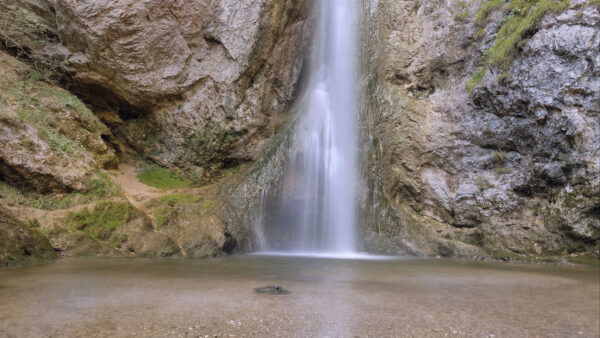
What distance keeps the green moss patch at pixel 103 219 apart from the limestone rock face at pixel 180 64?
4.08m

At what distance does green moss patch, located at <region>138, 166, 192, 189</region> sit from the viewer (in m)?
12.4

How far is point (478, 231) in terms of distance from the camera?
10555 millimetres

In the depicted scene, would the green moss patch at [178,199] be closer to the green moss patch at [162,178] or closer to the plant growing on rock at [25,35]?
the green moss patch at [162,178]

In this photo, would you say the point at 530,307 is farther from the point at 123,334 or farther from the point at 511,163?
the point at 511,163

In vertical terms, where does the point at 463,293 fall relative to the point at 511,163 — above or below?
below

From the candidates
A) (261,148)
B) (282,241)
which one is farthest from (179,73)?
(282,241)

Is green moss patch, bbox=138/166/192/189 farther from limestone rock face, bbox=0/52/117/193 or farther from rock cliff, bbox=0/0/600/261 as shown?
limestone rock face, bbox=0/52/117/193

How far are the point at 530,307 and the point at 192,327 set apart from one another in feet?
12.0

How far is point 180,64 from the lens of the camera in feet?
40.8

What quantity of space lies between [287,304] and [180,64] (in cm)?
1101

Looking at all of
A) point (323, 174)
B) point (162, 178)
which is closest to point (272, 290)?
point (323, 174)

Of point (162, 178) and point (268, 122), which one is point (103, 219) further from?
point (268, 122)

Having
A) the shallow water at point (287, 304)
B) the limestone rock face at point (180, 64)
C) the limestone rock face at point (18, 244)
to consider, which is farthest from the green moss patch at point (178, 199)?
the shallow water at point (287, 304)

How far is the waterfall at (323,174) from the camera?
37.8 ft
